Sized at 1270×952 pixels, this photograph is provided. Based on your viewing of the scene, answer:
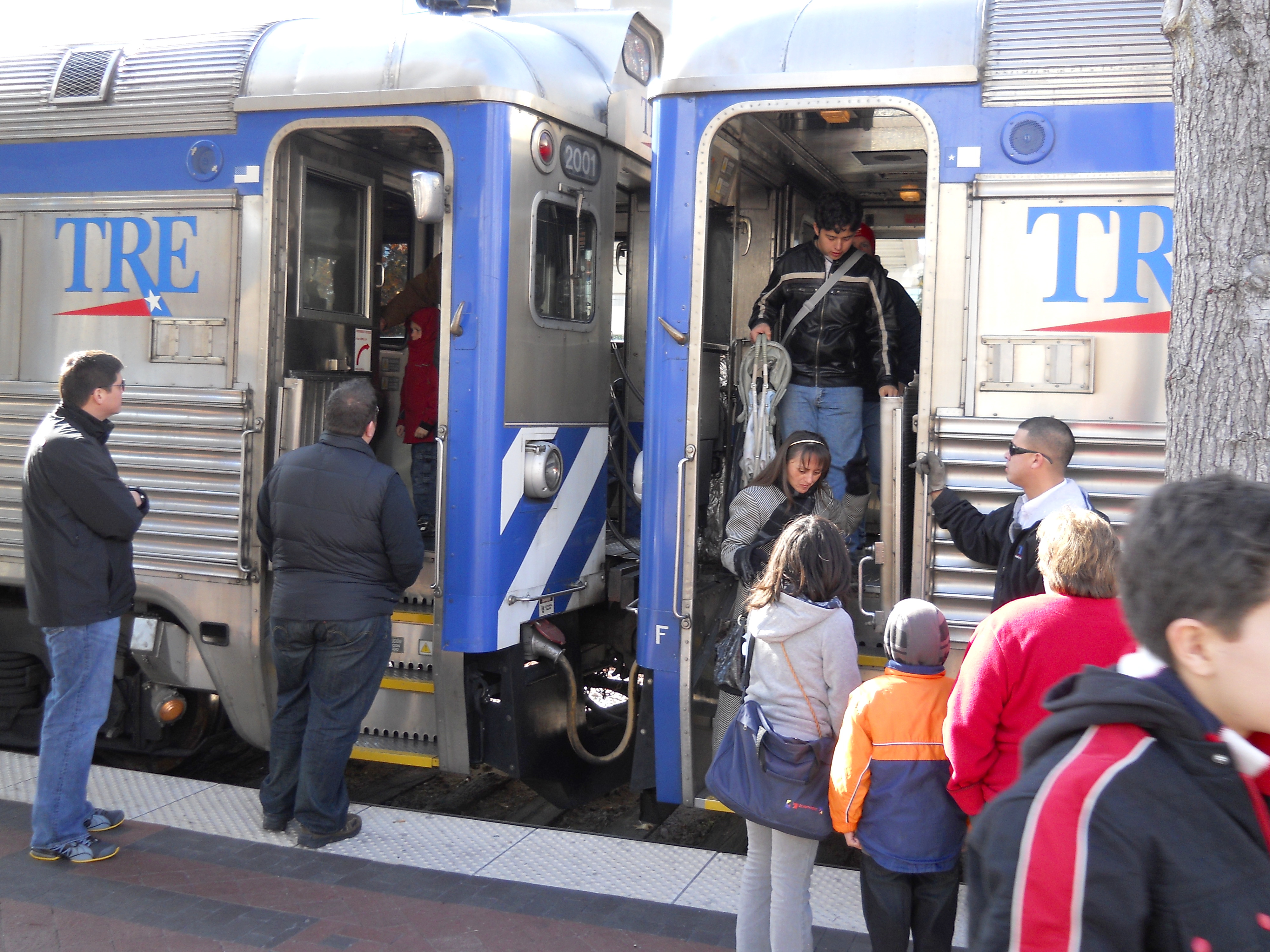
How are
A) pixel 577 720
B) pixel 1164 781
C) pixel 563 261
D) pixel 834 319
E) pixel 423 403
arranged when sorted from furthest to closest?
pixel 423 403, pixel 577 720, pixel 834 319, pixel 563 261, pixel 1164 781

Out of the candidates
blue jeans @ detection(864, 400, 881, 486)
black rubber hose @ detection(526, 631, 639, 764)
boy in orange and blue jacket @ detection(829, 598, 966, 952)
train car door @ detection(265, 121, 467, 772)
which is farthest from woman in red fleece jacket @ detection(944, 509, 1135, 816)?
blue jeans @ detection(864, 400, 881, 486)

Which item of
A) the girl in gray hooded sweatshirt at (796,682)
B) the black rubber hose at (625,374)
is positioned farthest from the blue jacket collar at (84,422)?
the girl in gray hooded sweatshirt at (796,682)

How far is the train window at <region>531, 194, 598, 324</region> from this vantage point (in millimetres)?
4578

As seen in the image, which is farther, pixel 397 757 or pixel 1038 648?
pixel 397 757

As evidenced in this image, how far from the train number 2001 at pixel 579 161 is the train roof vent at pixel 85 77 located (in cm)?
200

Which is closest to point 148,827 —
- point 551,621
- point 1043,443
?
point 551,621

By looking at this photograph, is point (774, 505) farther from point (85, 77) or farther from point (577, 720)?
point (85, 77)

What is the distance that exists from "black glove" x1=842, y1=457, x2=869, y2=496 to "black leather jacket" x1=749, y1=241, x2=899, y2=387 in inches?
13.8

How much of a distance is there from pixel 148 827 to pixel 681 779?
1.98 metres

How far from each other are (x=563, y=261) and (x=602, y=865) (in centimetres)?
242

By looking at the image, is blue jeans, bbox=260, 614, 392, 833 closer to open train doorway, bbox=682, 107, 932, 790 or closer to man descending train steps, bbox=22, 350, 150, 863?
man descending train steps, bbox=22, 350, 150, 863

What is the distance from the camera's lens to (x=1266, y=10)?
2.56 meters

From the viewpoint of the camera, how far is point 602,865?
3908mm

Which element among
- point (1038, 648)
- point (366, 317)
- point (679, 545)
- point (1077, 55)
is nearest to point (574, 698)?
point (679, 545)
